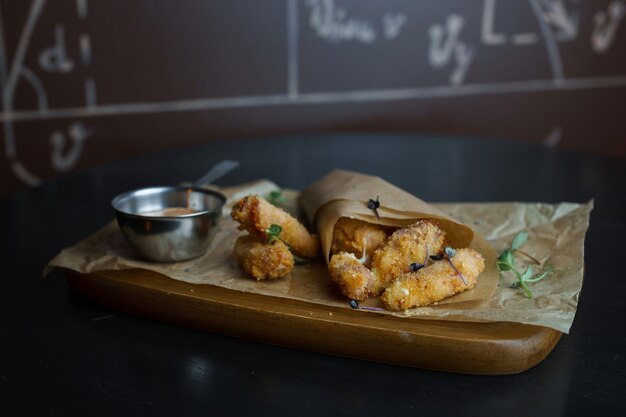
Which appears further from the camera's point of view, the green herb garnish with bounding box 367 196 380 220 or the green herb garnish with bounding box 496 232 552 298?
the green herb garnish with bounding box 367 196 380 220

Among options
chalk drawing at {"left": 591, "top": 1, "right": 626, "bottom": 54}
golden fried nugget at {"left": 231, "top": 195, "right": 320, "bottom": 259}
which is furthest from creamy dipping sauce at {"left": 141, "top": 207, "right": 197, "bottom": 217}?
chalk drawing at {"left": 591, "top": 1, "right": 626, "bottom": 54}

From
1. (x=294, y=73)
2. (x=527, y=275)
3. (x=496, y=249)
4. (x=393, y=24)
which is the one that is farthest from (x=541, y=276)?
(x=393, y=24)

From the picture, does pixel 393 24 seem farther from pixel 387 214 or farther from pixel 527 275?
pixel 527 275

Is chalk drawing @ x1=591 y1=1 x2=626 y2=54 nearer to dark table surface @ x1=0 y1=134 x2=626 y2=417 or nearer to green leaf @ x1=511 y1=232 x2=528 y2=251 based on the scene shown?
dark table surface @ x1=0 y1=134 x2=626 y2=417

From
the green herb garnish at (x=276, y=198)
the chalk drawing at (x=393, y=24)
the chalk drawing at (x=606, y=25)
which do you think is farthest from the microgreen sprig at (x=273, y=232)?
the chalk drawing at (x=606, y=25)

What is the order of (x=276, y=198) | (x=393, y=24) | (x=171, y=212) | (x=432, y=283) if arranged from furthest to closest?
(x=393, y=24) → (x=276, y=198) → (x=171, y=212) → (x=432, y=283)

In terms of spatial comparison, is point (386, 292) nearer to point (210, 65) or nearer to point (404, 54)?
point (210, 65)

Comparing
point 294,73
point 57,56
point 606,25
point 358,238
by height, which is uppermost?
point 606,25
